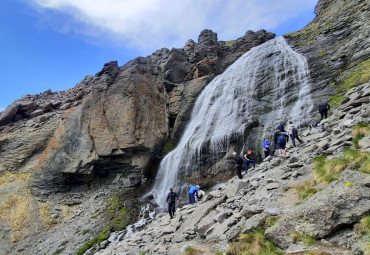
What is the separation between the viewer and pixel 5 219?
Answer: 2616 centimetres

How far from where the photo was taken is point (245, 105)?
89.4 feet

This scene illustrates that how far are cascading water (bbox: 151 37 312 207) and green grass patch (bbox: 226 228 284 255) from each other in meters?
17.1

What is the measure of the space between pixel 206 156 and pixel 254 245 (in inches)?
738

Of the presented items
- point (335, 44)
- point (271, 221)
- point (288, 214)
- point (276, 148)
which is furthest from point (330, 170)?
point (335, 44)

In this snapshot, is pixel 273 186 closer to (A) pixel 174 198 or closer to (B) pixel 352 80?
(A) pixel 174 198

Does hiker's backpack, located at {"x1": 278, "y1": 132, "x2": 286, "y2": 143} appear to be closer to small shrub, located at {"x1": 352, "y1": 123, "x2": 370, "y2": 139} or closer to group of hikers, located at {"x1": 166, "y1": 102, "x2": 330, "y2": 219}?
group of hikers, located at {"x1": 166, "y1": 102, "x2": 330, "y2": 219}

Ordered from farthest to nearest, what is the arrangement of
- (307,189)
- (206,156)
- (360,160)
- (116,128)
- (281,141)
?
(116,128) → (206,156) → (281,141) → (307,189) → (360,160)

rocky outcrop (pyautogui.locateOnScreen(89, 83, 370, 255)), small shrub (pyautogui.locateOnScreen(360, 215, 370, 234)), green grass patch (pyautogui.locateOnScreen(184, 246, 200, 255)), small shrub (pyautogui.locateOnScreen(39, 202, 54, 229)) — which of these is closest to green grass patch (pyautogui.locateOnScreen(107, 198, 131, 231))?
small shrub (pyautogui.locateOnScreen(39, 202, 54, 229))

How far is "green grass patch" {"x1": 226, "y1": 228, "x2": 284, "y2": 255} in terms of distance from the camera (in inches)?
245

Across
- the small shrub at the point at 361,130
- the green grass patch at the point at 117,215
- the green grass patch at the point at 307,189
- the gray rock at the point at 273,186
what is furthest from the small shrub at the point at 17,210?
the small shrub at the point at 361,130

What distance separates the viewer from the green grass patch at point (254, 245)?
20.4ft

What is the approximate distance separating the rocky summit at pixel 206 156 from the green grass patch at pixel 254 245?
0.12 ft

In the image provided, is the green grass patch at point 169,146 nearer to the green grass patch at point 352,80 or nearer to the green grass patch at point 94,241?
the green grass patch at point 94,241

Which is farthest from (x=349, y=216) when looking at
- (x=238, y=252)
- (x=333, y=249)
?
(x=238, y=252)
